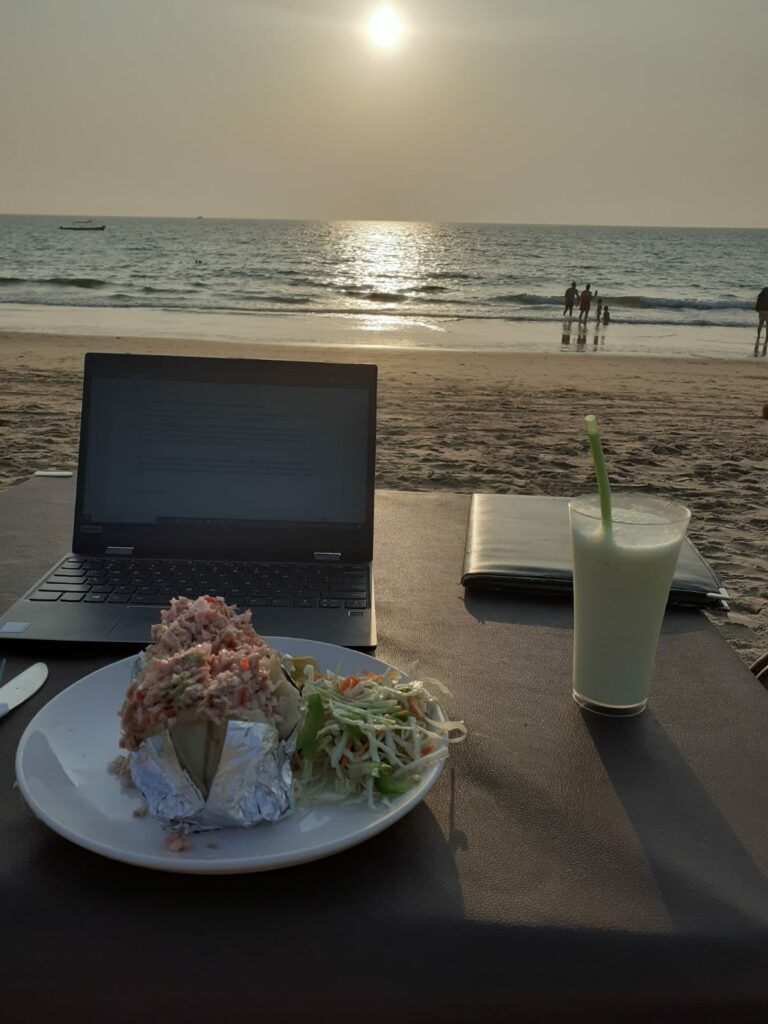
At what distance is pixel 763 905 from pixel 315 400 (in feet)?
3.14

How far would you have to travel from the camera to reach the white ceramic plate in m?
0.62

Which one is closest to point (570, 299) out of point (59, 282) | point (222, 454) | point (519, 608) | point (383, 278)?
point (383, 278)

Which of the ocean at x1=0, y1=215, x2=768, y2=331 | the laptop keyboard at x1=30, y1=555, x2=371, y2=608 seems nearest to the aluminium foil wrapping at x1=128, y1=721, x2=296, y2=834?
the laptop keyboard at x1=30, y1=555, x2=371, y2=608

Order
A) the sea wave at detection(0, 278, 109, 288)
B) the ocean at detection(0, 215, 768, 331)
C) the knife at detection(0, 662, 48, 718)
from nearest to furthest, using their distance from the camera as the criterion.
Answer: the knife at detection(0, 662, 48, 718), the ocean at detection(0, 215, 768, 331), the sea wave at detection(0, 278, 109, 288)

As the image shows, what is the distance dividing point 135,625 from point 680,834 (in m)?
0.68

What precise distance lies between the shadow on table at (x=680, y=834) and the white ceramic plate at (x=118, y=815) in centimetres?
19

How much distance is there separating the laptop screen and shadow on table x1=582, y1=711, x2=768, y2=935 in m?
0.61

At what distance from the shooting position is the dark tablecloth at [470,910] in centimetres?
59

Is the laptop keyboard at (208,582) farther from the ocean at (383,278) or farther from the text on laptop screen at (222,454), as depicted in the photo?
the ocean at (383,278)

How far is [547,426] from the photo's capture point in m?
6.36

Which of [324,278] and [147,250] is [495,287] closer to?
[324,278]

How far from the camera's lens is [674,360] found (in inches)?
416

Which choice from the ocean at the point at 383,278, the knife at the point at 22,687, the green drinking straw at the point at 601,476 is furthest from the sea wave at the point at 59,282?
the green drinking straw at the point at 601,476

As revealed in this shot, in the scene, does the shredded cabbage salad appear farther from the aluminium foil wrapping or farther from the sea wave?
the sea wave
